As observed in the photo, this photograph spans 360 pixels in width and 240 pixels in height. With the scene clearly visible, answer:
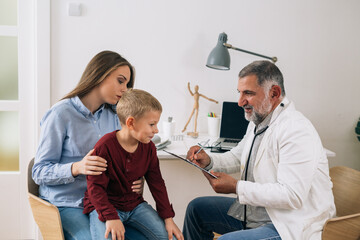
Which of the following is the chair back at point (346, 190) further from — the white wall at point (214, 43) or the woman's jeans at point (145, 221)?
the white wall at point (214, 43)

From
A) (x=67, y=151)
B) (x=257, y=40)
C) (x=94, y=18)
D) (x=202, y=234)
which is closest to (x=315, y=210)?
(x=202, y=234)

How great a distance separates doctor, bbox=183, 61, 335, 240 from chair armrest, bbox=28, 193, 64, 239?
2.13 feet

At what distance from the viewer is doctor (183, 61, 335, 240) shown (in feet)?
4.15

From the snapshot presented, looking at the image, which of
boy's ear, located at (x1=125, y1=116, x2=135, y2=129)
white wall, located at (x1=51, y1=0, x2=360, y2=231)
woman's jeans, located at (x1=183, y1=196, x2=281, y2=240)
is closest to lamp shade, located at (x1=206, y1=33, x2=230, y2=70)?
white wall, located at (x1=51, y1=0, x2=360, y2=231)

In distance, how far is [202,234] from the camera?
1.69 metres

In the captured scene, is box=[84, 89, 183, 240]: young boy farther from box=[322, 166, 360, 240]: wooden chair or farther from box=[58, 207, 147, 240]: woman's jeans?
box=[322, 166, 360, 240]: wooden chair

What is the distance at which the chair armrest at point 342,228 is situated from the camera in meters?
1.22

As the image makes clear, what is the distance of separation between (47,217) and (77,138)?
1.19 feet

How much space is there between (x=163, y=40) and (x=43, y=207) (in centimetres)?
154

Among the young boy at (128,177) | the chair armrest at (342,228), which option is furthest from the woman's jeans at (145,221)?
the chair armrest at (342,228)

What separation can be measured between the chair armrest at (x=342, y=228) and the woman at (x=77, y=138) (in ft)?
2.50

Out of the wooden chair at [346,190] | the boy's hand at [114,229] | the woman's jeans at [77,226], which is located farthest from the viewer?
the wooden chair at [346,190]

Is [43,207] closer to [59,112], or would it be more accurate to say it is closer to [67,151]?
[67,151]

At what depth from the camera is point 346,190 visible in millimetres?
1606
